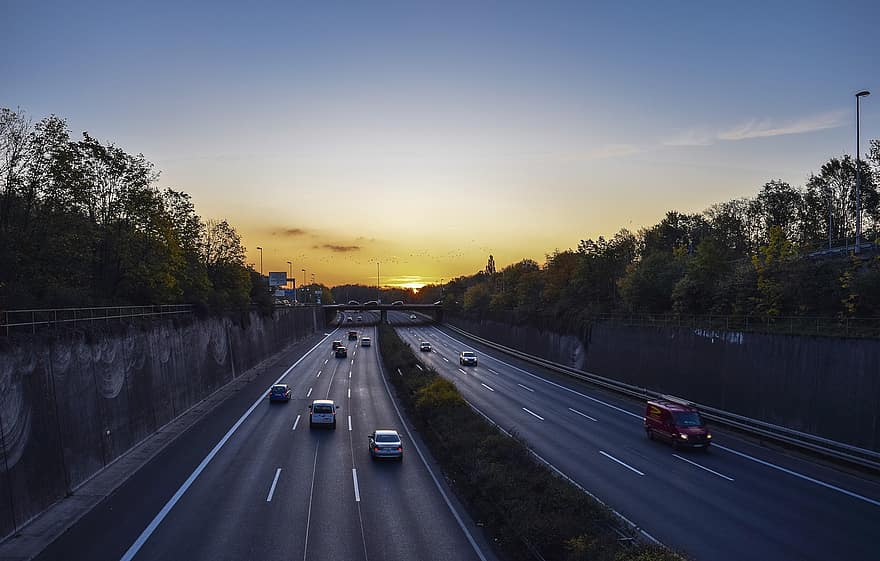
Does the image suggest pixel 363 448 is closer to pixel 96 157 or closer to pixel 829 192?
pixel 96 157

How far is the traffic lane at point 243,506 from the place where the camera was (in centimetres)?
1641

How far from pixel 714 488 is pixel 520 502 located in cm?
954

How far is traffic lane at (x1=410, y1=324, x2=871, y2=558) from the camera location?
54.9ft

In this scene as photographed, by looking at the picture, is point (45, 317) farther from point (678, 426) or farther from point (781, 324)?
point (781, 324)

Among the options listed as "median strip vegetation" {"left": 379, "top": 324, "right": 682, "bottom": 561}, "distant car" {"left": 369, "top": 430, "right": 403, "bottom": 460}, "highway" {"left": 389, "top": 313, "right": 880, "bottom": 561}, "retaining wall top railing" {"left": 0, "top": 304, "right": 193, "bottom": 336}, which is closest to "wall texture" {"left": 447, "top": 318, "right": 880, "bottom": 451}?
"highway" {"left": 389, "top": 313, "right": 880, "bottom": 561}

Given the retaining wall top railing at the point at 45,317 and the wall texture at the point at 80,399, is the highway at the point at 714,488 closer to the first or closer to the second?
the wall texture at the point at 80,399

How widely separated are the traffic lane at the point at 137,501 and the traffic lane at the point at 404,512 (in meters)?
7.19

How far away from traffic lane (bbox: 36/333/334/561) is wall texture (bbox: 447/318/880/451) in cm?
2927

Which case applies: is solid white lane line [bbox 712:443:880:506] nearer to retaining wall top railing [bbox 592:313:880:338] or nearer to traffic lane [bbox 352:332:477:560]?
retaining wall top railing [bbox 592:313:880:338]

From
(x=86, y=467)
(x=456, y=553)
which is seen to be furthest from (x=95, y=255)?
(x=456, y=553)

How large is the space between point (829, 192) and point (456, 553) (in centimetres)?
7898

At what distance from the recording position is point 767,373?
32719 mm

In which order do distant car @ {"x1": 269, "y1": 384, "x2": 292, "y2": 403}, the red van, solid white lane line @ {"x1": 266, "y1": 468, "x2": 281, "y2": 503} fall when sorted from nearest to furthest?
solid white lane line @ {"x1": 266, "y1": 468, "x2": 281, "y2": 503}
the red van
distant car @ {"x1": 269, "y1": 384, "x2": 292, "y2": 403}

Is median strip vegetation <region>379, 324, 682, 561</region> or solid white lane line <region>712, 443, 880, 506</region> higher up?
median strip vegetation <region>379, 324, 682, 561</region>
